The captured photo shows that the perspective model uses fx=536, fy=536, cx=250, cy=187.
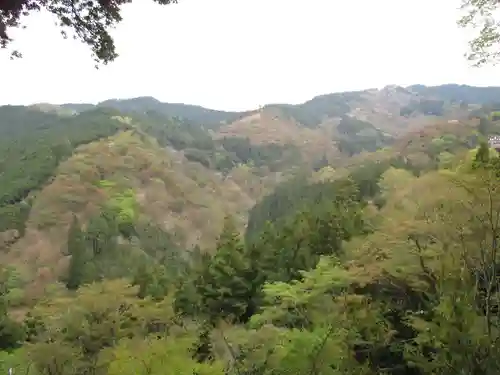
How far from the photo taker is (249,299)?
3067 centimetres

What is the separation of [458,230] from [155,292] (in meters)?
25.2

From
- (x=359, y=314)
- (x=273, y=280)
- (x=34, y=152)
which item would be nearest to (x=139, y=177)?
(x=34, y=152)

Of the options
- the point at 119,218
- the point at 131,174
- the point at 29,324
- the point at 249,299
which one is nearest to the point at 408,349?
the point at 249,299

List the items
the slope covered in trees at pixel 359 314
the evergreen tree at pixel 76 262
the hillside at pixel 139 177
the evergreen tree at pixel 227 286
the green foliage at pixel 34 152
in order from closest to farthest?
the slope covered in trees at pixel 359 314 < the evergreen tree at pixel 227 286 < the evergreen tree at pixel 76 262 < the hillside at pixel 139 177 < the green foliage at pixel 34 152

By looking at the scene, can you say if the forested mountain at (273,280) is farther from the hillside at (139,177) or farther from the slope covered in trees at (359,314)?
the hillside at (139,177)

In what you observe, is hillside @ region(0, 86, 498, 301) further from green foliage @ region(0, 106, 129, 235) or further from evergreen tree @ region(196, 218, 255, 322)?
evergreen tree @ region(196, 218, 255, 322)

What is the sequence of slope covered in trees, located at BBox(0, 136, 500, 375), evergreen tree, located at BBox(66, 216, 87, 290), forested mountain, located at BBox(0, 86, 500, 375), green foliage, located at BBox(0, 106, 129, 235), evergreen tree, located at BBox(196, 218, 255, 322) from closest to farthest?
slope covered in trees, located at BBox(0, 136, 500, 375)
forested mountain, located at BBox(0, 86, 500, 375)
evergreen tree, located at BBox(196, 218, 255, 322)
evergreen tree, located at BBox(66, 216, 87, 290)
green foliage, located at BBox(0, 106, 129, 235)

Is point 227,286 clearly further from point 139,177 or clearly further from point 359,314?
point 139,177

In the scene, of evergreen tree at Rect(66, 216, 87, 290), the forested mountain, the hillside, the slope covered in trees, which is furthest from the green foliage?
the slope covered in trees

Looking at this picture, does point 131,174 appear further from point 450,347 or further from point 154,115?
point 450,347

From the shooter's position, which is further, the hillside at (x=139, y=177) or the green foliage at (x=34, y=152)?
the green foliage at (x=34, y=152)

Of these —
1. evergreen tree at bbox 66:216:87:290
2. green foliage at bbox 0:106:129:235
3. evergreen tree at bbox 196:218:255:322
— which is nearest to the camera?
evergreen tree at bbox 196:218:255:322

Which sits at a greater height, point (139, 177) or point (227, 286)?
point (139, 177)

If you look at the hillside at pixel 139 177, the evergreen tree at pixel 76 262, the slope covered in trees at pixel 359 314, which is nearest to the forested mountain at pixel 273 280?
the slope covered in trees at pixel 359 314
